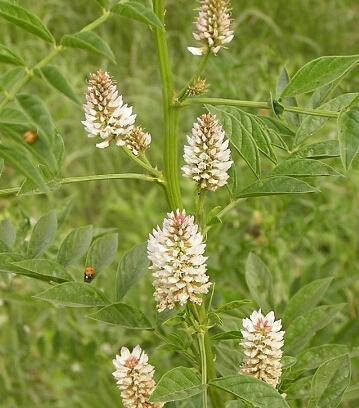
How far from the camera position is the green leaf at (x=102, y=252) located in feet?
4.59

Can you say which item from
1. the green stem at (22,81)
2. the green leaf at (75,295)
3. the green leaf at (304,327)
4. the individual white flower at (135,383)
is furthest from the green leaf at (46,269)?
the green leaf at (304,327)

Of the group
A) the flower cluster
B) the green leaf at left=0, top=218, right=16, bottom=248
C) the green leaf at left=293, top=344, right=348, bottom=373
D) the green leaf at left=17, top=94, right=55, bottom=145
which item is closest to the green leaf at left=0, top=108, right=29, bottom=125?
the green leaf at left=17, top=94, right=55, bottom=145

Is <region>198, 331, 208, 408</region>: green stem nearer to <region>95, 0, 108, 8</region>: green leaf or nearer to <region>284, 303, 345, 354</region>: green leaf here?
<region>284, 303, 345, 354</region>: green leaf

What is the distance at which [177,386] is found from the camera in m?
1.08

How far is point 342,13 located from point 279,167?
3.55 m

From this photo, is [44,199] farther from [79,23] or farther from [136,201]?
[79,23]

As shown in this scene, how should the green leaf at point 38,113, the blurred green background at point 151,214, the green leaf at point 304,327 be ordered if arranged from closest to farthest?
the green leaf at point 38,113 < the green leaf at point 304,327 < the blurred green background at point 151,214

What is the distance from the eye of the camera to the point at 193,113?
385cm

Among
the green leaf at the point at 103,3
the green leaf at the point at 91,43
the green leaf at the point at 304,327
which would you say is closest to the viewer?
the green leaf at the point at 91,43

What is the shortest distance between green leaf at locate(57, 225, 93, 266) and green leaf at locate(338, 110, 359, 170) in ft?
1.65

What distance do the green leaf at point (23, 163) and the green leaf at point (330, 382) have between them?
0.52m

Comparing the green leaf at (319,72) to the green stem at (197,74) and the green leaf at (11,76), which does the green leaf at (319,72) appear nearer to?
the green stem at (197,74)

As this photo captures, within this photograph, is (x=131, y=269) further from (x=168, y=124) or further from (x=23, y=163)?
(x=23, y=163)

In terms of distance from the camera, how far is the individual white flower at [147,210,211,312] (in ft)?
3.59
